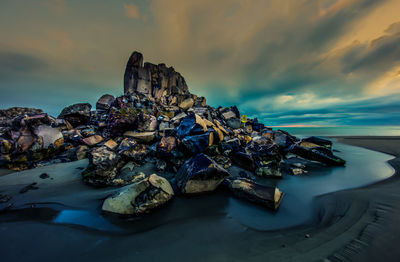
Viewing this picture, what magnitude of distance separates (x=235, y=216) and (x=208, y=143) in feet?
8.38

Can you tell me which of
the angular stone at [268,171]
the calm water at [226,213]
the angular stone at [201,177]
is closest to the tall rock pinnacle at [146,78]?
the angular stone at [268,171]

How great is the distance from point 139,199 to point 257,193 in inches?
93.9

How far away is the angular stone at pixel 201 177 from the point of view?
2.91 metres

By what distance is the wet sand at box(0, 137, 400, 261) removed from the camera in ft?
4.97

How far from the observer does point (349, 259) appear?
147 centimetres

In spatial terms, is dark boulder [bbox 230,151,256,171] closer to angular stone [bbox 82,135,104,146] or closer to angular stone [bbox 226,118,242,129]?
angular stone [bbox 226,118,242,129]

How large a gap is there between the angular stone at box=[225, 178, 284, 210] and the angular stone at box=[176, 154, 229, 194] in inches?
15.1

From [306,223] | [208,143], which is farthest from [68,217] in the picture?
[306,223]

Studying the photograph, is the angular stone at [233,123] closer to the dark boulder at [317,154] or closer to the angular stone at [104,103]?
the dark boulder at [317,154]

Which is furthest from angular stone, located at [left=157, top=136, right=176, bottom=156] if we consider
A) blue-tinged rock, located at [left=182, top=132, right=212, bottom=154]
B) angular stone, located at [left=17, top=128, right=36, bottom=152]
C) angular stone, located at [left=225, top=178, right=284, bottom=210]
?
angular stone, located at [left=17, top=128, right=36, bottom=152]

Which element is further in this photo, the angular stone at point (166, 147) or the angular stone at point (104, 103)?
the angular stone at point (104, 103)

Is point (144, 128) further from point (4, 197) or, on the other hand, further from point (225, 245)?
point (225, 245)

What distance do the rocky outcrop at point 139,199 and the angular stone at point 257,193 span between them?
1.55 metres

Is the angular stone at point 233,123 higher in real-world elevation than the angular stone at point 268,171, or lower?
higher
